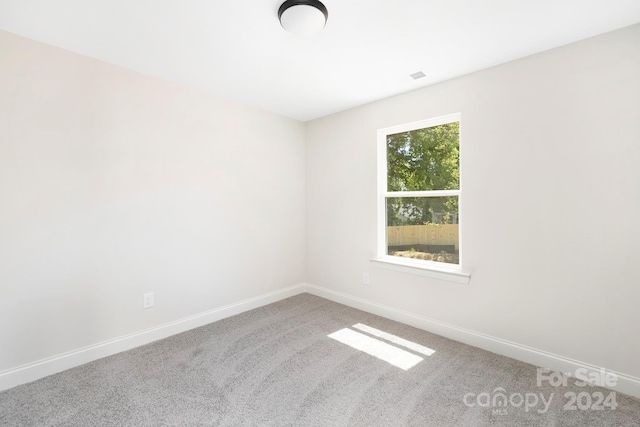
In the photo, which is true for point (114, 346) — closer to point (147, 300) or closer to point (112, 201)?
point (147, 300)

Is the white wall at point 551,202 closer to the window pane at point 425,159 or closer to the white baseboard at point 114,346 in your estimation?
the window pane at point 425,159

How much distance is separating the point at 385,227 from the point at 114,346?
2776mm

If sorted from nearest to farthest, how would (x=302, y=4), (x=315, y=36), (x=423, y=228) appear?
1. (x=302, y=4)
2. (x=315, y=36)
3. (x=423, y=228)

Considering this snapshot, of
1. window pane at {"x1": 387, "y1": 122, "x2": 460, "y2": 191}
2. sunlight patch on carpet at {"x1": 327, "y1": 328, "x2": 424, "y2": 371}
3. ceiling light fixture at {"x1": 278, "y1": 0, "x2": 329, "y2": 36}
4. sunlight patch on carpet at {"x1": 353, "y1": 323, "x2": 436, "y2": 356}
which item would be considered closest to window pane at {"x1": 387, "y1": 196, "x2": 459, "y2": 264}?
window pane at {"x1": 387, "y1": 122, "x2": 460, "y2": 191}

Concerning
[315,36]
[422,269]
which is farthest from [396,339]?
[315,36]

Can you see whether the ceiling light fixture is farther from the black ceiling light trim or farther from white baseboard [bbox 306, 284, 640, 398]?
white baseboard [bbox 306, 284, 640, 398]

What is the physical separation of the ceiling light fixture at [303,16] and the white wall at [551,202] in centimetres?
148

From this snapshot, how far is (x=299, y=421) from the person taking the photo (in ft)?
5.22

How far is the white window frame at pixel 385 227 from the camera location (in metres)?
2.58

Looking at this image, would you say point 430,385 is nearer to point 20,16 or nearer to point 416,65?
point 416,65

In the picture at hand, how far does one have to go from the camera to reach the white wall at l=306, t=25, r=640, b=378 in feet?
6.03

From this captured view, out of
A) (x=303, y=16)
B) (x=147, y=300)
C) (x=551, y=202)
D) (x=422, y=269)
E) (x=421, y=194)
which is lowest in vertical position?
(x=147, y=300)

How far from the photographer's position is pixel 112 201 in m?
2.30

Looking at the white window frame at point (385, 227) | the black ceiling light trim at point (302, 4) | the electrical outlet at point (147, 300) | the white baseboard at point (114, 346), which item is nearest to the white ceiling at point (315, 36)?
the black ceiling light trim at point (302, 4)
